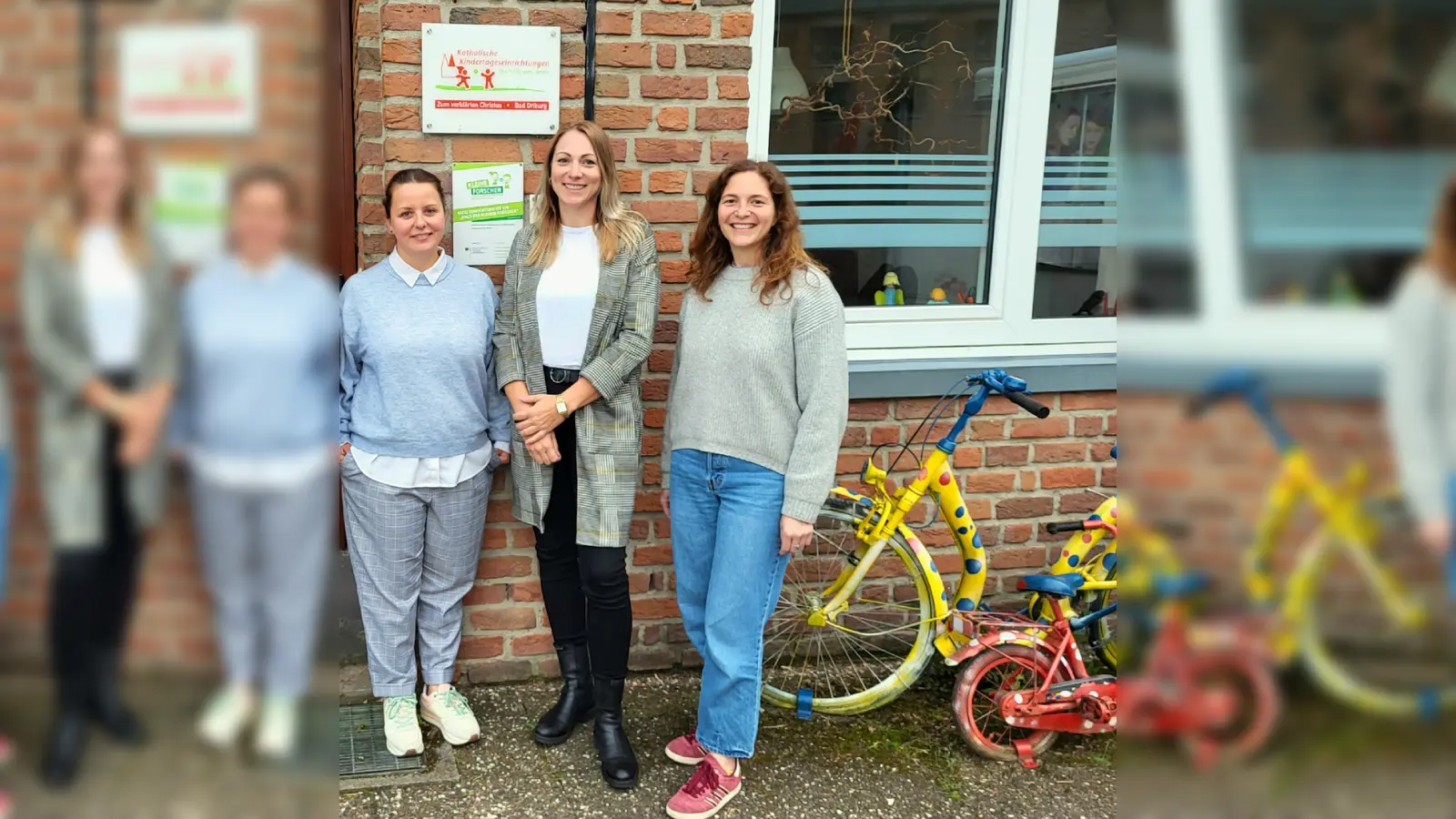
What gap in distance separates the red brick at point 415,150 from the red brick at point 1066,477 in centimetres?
248

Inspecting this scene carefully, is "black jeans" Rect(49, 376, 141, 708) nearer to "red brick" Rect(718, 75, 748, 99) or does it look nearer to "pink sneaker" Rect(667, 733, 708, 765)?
"pink sneaker" Rect(667, 733, 708, 765)

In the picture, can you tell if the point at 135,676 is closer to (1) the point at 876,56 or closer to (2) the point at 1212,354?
(2) the point at 1212,354

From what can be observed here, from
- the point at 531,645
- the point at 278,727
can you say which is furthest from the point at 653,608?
the point at 278,727

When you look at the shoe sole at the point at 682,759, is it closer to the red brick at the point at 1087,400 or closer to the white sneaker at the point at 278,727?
the red brick at the point at 1087,400

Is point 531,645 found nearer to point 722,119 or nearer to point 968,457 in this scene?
point 968,457

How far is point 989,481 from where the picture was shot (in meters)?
4.24

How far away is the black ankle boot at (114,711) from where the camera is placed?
50 centimetres

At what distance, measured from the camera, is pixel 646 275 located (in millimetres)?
3285

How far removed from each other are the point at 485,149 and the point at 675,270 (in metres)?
0.73

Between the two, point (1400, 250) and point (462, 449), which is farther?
point (462, 449)

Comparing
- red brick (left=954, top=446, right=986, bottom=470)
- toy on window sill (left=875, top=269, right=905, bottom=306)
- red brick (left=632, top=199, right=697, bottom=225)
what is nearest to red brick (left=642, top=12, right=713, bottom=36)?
red brick (left=632, top=199, right=697, bottom=225)

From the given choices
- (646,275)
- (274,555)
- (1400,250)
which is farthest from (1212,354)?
(646,275)

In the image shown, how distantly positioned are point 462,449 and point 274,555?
2.93 m

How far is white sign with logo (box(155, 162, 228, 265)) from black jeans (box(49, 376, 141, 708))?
9 cm
